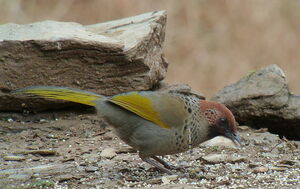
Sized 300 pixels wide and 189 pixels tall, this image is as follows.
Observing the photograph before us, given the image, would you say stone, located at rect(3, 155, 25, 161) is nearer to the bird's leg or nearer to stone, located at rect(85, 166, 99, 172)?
stone, located at rect(85, 166, 99, 172)

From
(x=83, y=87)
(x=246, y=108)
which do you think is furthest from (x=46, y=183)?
(x=246, y=108)

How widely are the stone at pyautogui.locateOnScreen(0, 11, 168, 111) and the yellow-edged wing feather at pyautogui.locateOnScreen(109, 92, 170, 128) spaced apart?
122 cm

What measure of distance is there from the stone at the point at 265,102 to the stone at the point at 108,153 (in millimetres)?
1561

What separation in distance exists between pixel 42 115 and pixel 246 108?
2236mm

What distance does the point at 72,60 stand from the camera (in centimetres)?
730

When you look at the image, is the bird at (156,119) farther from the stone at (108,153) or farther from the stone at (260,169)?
the stone at (108,153)

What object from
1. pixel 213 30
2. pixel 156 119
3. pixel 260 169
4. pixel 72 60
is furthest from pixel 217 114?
pixel 213 30

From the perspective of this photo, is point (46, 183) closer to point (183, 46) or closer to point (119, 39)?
point (119, 39)

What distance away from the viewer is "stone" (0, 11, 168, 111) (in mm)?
7125

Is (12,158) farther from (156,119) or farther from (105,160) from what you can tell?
(156,119)

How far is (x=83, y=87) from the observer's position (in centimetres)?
744

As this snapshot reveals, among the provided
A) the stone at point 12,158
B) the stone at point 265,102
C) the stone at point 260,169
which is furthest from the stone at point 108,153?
the stone at point 265,102

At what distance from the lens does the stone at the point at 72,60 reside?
7125 mm

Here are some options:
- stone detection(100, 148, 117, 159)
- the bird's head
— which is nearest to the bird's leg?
the bird's head
